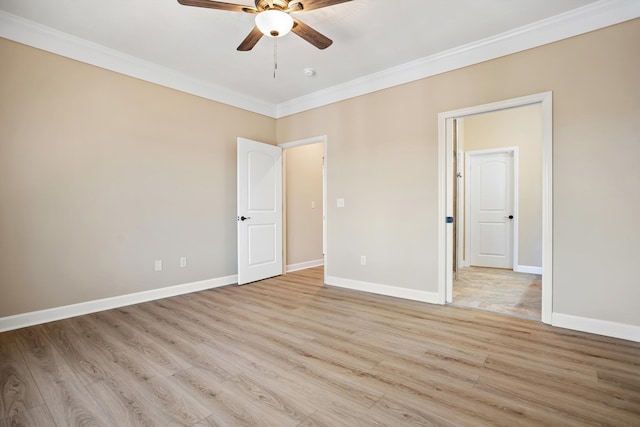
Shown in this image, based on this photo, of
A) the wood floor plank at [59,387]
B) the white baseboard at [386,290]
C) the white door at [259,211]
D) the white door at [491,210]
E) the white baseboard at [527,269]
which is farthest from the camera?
the white door at [491,210]

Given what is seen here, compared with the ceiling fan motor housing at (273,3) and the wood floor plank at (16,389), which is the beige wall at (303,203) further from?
the wood floor plank at (16,389)

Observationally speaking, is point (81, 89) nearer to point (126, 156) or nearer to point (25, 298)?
point (126, 156)

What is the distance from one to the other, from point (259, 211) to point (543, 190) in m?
3.47

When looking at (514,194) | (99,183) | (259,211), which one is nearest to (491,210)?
(514,194)

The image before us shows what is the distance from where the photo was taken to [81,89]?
9.96ft

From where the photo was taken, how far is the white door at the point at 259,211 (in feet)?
13.9

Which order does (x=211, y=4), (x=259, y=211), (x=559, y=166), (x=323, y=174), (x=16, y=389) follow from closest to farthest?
1. (x=16, y=389)
2. (x=211, y=4)
3. (x=559, y=166)
4. (x=259, y=211)
5. (x=323, y=174)

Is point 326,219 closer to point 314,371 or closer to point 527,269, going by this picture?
point 314,371

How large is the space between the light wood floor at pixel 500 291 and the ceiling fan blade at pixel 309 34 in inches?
117

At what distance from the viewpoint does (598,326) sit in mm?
2475

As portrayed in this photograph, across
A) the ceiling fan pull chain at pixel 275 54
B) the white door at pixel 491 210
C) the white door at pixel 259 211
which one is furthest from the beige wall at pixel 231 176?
the white door at pixel 491 210

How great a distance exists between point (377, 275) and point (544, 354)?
189cm

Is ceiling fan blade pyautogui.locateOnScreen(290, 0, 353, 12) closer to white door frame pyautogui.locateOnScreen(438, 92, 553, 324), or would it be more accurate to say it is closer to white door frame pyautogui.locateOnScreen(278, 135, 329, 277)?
white door frame pyautogui.locateOnScreen(438, 92, 553, 324)

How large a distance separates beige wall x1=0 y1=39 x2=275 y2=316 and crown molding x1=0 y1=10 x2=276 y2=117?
3.3 inches
